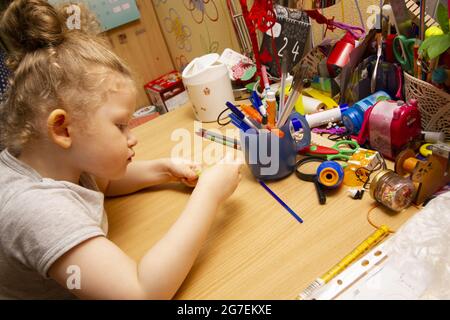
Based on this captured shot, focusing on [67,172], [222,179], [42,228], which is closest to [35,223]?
[42,228]

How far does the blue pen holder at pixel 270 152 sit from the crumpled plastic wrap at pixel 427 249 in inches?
8.1

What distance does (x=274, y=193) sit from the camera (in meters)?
0.56

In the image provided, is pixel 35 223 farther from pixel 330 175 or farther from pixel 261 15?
pixel 261 15

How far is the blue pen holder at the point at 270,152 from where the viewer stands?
0.55m

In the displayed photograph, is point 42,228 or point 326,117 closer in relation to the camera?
point 42,228

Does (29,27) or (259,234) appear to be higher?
(29,27)

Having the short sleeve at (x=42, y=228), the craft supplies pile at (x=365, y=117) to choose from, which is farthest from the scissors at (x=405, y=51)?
the short sleeve at (x=42, y=228)

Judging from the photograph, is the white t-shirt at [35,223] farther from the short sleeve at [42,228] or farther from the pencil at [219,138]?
the pencil at [219,138]

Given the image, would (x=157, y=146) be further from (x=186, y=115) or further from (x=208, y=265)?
(x=208, y=265)

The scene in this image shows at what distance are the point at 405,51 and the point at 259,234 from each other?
0.39m

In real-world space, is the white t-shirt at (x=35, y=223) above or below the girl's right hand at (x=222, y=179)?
above

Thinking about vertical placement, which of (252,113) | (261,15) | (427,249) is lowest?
(427,249)

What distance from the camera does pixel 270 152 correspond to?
0.56 meters

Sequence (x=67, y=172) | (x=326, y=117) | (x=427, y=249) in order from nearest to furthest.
A: (x=427, y=249) < (x=67, y=172) < (x=326, y=117)
